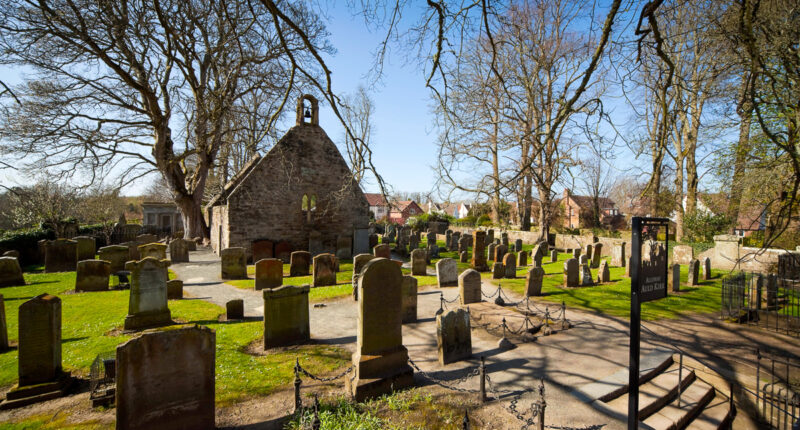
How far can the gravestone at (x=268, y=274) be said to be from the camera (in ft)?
39.8

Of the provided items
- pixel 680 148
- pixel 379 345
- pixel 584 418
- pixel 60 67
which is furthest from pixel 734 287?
pixel 60 67

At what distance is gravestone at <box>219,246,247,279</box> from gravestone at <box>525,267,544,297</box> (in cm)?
1107

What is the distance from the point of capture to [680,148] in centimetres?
2036

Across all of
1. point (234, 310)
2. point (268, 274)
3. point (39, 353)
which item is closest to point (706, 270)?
point (268, 274)

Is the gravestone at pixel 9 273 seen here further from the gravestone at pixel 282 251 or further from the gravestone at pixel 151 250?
the gravestone at pixel 282 251

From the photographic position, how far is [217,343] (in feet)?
23.7

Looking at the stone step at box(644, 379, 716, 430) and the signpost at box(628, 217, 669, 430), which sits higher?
the signpost at box(628, 217, 669, 430)

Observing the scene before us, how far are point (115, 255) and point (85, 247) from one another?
3414mm

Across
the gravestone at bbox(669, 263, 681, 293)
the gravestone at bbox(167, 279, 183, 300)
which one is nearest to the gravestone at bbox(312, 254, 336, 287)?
the gravestone at bbox(167, 279, 183, 300)

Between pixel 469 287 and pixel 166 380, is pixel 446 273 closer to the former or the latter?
pixel 469 287

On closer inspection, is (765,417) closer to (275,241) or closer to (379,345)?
(379,345)

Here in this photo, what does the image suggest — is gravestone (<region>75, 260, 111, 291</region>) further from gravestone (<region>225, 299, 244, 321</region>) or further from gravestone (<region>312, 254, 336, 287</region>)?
gravestone (<region>312, 254, 336, 287</region>)

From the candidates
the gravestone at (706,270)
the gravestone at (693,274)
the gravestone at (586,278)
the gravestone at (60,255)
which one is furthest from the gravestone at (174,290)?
the gravestone at (706,270)

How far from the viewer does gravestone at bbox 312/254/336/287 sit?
42.5 feet
